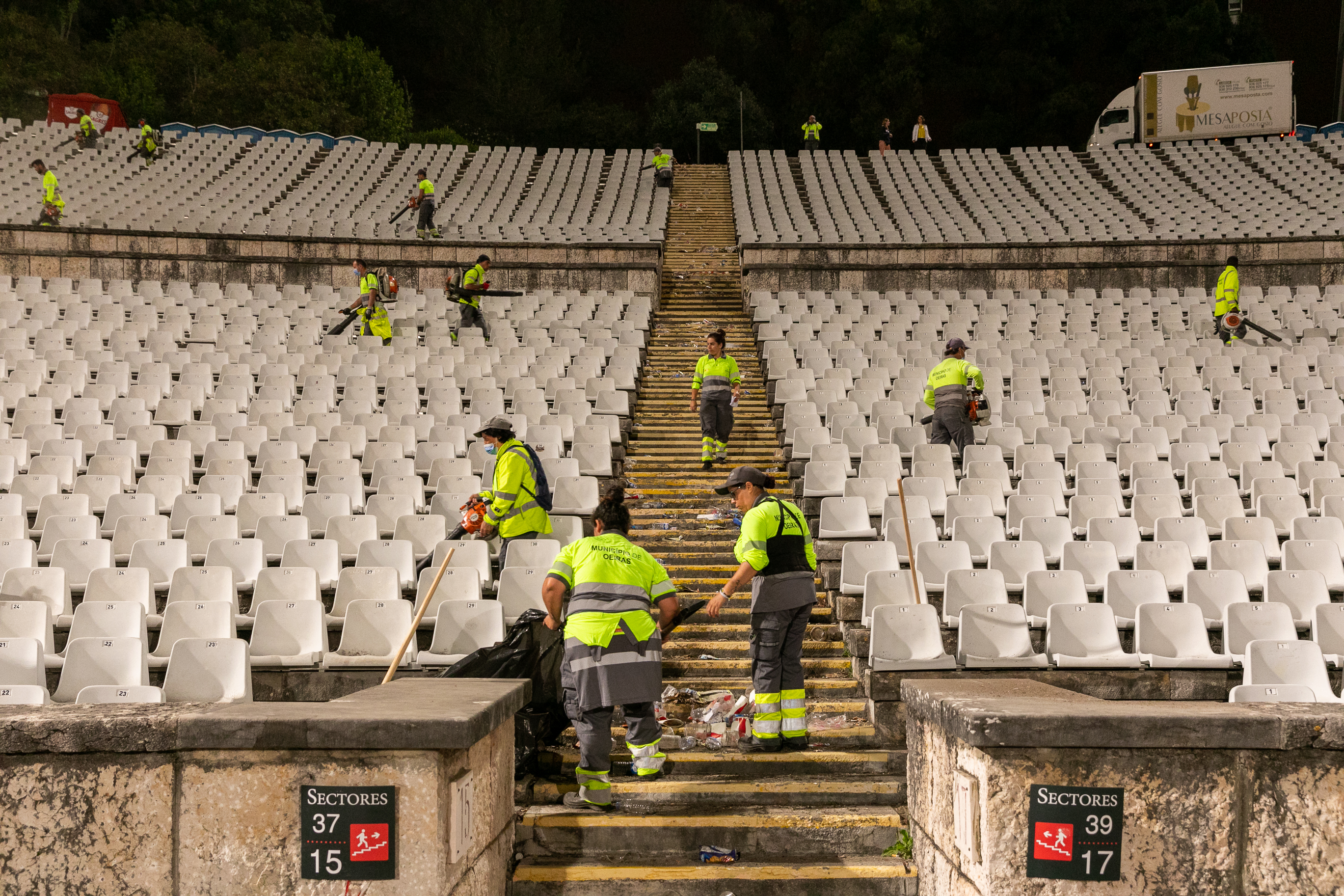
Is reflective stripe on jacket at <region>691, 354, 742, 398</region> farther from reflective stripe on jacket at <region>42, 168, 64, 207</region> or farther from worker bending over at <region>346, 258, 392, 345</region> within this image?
reflective stripe on jacket at <region>42, 168, 64, 207</region>

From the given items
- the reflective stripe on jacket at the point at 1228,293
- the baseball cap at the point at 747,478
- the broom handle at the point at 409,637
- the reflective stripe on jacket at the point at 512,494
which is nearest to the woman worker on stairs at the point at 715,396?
the reflective stripe on jacket at the point at 512,494

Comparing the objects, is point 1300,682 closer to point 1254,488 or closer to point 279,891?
point 1254,488

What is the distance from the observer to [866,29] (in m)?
37.1

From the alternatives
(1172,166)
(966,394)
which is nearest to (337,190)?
(966,394)

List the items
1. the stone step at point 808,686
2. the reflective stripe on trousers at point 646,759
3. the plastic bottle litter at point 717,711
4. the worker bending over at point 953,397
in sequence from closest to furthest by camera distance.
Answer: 1. the reflective stripe on trousers at point 646,759
2. the plastic bottle litter at point 717,711
3. the stone step at point 808,686
4. the worker bending over at point 953,397

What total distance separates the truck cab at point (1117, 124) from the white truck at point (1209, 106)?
0.08 ft

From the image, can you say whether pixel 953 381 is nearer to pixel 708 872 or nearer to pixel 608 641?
pixel 608 641

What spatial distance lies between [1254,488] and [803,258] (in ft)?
31.3

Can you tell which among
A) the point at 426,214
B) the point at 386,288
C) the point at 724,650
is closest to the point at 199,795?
the point at 724,650

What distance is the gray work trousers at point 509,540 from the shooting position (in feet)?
21.7

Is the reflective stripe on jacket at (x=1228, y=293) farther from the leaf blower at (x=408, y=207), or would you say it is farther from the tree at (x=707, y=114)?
the tree at (x=707, y=114)

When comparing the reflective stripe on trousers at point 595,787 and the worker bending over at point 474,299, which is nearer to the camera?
the reflective stripe on trousers at point 595,787

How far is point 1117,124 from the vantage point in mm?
28516

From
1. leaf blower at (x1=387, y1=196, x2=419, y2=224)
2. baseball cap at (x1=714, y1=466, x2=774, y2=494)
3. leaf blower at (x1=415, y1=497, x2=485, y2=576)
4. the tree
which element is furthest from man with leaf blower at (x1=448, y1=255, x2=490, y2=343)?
the tree
